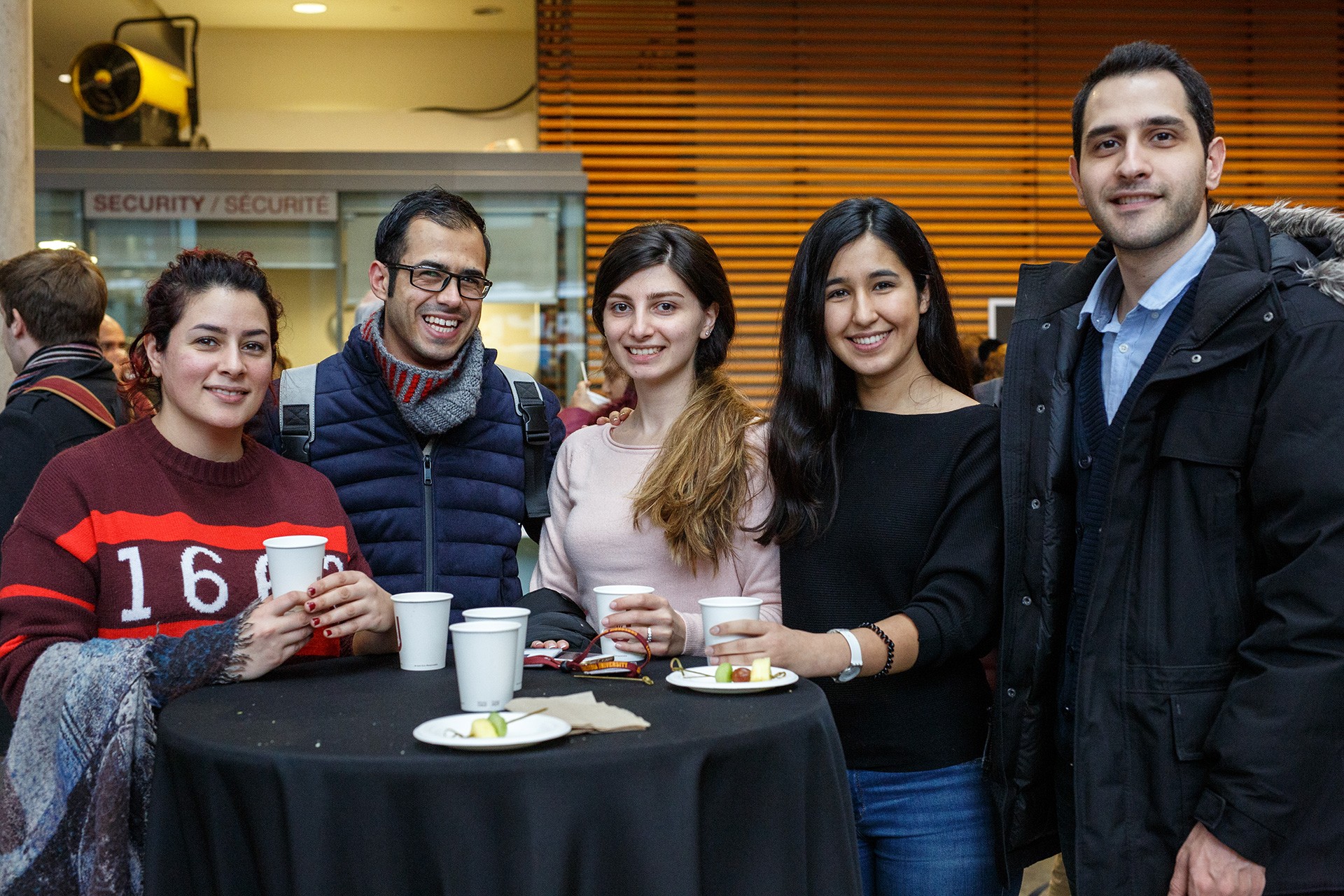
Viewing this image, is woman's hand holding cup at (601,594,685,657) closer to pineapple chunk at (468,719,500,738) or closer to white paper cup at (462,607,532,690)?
white paper cup at (462,607,532,690)

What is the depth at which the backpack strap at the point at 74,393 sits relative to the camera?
3.60 m

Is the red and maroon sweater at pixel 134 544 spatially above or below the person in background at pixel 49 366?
below

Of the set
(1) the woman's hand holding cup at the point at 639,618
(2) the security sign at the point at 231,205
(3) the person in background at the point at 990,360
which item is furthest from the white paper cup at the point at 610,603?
(2) the security sign at the point at 231,205

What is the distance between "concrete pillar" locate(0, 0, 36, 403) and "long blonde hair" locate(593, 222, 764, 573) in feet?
10.9

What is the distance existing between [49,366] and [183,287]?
1809 mm

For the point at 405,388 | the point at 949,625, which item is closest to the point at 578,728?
the point at 949,625

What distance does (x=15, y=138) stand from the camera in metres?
4.71

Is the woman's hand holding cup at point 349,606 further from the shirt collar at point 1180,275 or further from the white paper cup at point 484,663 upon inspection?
the shirt collar at point 1180,275

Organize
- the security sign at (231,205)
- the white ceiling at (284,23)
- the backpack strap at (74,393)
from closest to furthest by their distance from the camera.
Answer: the backpack strap at (74,393), the security sign at (231,205), the white ceiling at (284,23)

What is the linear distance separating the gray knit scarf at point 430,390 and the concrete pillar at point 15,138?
2890mm

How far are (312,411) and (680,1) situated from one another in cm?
581

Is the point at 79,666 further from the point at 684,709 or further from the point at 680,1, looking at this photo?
the point at 680,1

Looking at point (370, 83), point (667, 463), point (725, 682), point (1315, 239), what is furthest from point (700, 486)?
point (370, 83)

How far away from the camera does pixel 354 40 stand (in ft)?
30.2
